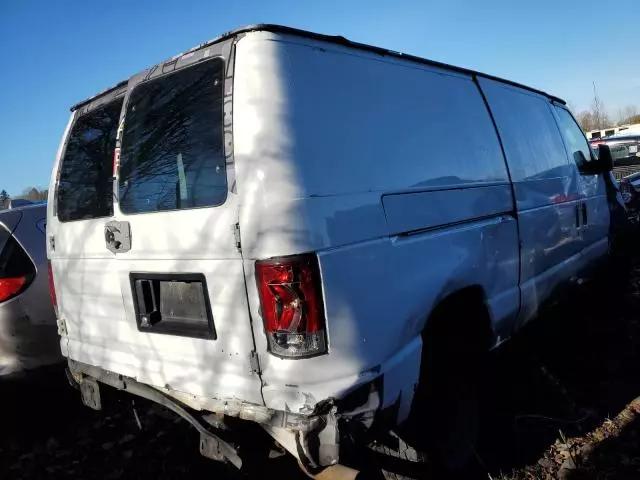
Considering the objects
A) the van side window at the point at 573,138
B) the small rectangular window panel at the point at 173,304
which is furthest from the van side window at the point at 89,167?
the van side window at the point at 573,138

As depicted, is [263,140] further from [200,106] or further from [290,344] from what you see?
[290,344]

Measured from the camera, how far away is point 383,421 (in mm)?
2080

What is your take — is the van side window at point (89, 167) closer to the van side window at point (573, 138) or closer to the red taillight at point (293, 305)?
the red taillight at point (293, 305)

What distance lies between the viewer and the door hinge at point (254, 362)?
1.98 metres

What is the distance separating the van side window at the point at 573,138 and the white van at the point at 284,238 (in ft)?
5.88

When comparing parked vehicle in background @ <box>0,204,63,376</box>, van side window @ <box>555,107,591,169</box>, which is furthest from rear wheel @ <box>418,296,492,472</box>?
parked vehicle in background @ <box>0,204,63,376</box>

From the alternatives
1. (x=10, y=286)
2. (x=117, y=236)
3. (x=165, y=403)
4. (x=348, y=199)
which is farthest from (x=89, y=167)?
(x=348, y=199)

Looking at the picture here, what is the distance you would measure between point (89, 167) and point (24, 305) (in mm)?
1348

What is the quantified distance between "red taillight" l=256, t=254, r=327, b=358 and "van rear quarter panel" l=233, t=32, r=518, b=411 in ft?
0.11

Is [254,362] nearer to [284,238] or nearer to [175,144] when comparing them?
[284,238]

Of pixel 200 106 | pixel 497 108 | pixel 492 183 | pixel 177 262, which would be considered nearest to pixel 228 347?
pixel 177 262

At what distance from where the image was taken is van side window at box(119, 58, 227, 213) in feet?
6.82

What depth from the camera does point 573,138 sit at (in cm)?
470

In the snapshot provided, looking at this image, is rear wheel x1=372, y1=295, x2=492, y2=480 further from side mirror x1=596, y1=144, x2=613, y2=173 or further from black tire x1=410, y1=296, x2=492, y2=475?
side mirror x1=596, y1=144, x2=613, y2=173
